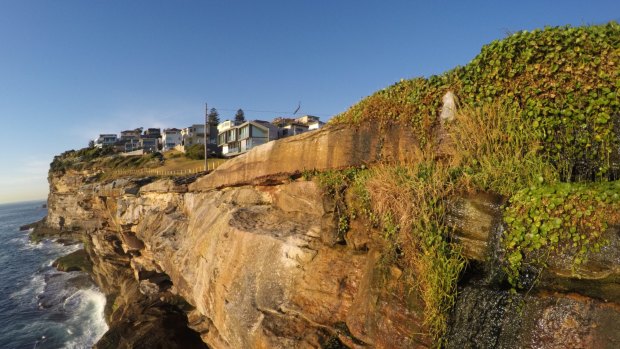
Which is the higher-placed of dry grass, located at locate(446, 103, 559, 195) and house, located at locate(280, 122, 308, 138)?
house, located at locate(280, 122, 308, 138)

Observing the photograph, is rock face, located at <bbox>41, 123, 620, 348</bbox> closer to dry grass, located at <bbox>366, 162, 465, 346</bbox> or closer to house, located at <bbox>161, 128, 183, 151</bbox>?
dry grass, located at <bbox>366, 162, 465, 346</bbox>

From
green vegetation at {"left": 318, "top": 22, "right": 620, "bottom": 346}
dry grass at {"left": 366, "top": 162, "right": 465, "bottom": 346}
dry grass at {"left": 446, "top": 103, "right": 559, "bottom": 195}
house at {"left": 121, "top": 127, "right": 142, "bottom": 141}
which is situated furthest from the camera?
house at {"left": 121, "top": 127, "right": 142, "bottom": 141}

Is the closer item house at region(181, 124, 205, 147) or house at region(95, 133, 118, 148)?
house at region(181, 124, 205, 147)

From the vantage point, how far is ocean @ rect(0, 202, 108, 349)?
59.1 feet

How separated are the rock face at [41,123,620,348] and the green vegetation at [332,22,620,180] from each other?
1.73 meters

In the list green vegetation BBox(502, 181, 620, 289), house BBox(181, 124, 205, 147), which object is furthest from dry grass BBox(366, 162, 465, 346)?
house BBox(181, 124, 205, 147)

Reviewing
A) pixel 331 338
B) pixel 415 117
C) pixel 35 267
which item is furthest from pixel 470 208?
pixel 35 267

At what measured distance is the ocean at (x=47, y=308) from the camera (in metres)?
18.0

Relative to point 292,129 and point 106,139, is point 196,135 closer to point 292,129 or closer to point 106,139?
point 292,129

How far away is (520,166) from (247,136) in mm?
50968

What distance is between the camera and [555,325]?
11.3 feet

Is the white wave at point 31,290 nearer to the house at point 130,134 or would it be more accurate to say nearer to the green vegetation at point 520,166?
the green vegetation at point 520,166

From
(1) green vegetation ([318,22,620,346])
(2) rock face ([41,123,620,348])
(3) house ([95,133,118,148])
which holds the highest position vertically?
(3) house ([95,133,118,148])

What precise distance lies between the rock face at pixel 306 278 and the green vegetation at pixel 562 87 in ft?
5.67
